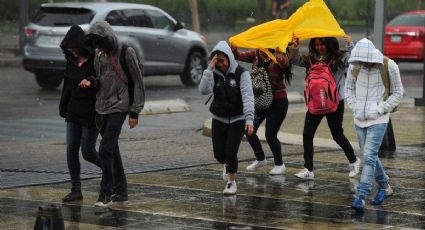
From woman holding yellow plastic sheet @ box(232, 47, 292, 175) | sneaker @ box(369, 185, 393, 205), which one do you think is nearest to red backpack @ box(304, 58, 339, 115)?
woman holding yellow plastic sheet @ box(232, 47, 292, 175)

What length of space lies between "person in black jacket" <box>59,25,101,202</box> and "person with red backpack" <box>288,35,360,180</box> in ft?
8.05

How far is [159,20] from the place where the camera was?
86.1 ft

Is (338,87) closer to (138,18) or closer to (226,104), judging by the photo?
(226,104)

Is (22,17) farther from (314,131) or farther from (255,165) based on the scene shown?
(314,131)

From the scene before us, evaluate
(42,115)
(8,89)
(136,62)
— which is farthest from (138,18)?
(136,62)

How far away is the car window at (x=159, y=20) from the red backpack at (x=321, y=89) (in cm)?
1458

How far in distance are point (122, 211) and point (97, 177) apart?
2.15 meters

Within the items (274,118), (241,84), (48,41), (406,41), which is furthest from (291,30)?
(406,41)

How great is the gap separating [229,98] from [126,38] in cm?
1399

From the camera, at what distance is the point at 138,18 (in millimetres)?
25656

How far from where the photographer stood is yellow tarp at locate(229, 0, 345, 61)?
11.8 m

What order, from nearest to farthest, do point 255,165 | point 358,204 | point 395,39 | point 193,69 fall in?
point 358,204, point 255,165, point 193,69, point 395,39

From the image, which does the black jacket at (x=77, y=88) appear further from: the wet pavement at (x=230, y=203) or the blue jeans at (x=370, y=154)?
the blue jeans at (x=370, y=154)

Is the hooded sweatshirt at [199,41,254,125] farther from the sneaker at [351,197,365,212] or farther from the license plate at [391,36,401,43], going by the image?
the license plate at [391,36,401,43]
